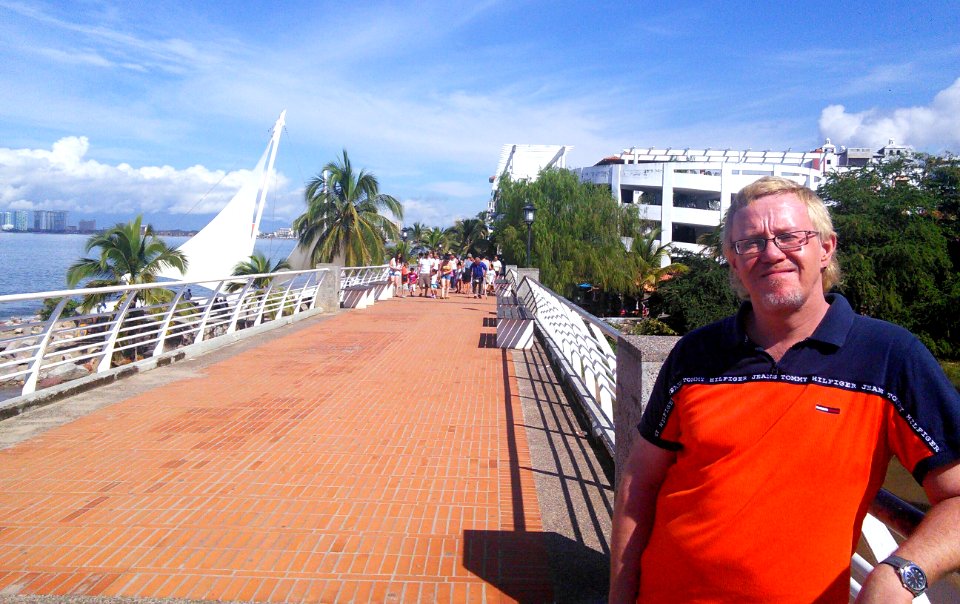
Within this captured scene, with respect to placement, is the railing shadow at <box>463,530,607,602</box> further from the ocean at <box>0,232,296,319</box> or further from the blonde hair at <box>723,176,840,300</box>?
the ocean at <box>0,232,296,319</box>

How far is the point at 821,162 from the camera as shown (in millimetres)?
75188

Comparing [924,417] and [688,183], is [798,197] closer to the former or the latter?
[924,417]

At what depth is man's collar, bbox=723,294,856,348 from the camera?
1.75 meters

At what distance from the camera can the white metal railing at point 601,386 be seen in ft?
6.17

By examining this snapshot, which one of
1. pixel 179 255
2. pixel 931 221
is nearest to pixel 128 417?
pixel 179 255

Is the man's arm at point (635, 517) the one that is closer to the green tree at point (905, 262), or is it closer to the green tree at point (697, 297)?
the green tree at point (905, 262)

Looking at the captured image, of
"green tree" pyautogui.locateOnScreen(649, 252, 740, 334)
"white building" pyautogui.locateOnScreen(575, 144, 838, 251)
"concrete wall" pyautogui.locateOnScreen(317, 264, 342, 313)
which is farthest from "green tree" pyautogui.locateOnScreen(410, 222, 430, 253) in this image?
"concrete wall" pyautogui.locateOnScreen(317, 264, 342, 313)

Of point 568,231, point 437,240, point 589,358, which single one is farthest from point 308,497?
point 437,240

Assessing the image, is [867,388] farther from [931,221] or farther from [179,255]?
[931,221]

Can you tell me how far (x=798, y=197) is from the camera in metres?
1.94

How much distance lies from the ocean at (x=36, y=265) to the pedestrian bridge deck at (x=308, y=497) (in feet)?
50.2

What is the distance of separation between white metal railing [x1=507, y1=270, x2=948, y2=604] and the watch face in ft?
1.07

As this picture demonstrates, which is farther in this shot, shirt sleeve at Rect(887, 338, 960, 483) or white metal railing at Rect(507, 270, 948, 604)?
white metal railing at Rect(507, 270, 948, 604)

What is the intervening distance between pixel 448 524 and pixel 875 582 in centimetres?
317
